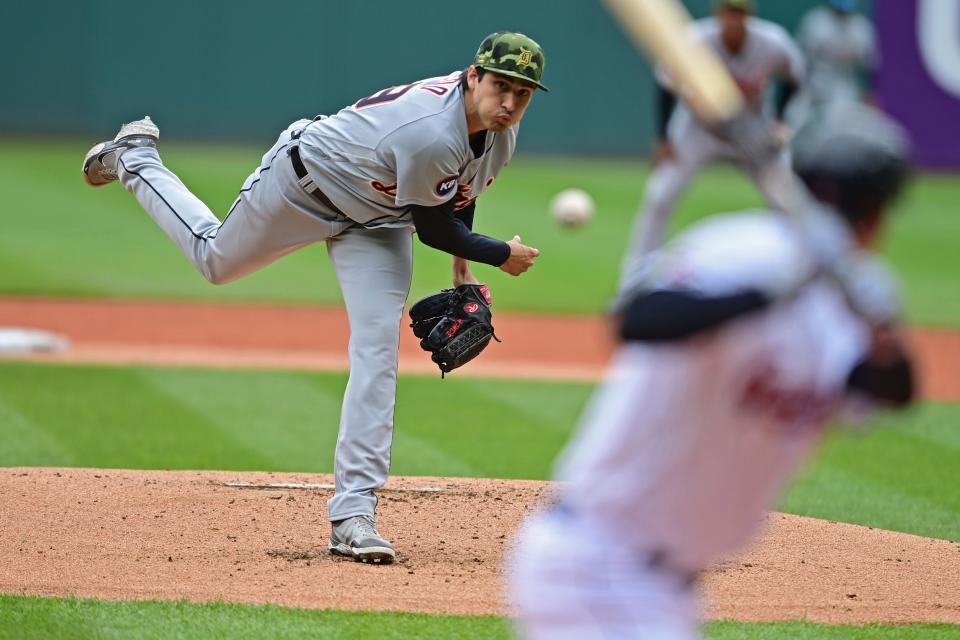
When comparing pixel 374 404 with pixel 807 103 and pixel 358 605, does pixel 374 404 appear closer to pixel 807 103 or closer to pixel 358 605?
pixel 358 605

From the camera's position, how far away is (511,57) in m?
4.37

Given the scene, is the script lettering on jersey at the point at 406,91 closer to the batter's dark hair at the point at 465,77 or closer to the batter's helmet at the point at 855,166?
the batter's dark hair at the point at 465,77

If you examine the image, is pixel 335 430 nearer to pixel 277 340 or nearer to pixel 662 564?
pixel 277 340

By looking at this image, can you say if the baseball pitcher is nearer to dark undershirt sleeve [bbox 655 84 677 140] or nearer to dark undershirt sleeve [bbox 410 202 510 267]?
dark undershirt sleeve [bbox 410 202 510 267]

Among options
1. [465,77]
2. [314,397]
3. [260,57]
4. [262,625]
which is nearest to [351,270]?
[465,77]

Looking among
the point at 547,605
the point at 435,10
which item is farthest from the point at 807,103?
the point at 547,605

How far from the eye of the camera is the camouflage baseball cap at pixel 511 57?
436 centimetres

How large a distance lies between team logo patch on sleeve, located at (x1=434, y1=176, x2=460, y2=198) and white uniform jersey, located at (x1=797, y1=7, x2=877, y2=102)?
13961mm

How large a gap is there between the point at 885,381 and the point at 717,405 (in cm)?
27

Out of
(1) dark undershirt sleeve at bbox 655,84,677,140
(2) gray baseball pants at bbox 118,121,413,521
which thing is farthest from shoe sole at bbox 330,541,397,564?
(1) dark undershirt sleeve at bbox 655,84,677,140

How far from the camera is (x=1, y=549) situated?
4.78 meters

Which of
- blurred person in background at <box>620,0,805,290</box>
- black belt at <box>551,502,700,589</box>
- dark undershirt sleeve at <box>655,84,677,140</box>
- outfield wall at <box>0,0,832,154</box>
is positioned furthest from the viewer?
outfield wall at <box>0,0,832,154</box>

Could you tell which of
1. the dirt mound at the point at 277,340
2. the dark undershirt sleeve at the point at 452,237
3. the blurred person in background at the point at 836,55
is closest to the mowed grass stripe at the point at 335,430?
the dirt mound at the point at 277,340

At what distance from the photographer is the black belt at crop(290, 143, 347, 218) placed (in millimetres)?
4773
